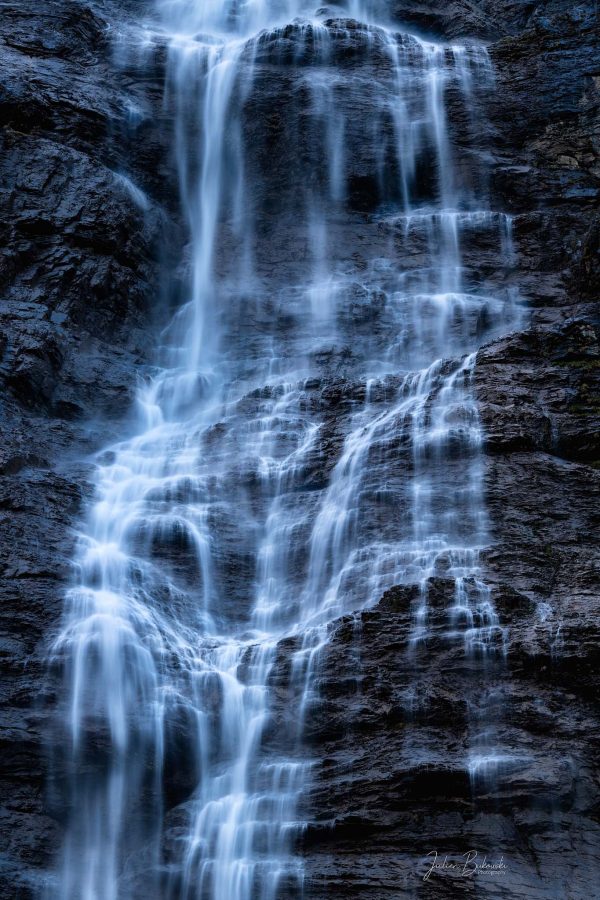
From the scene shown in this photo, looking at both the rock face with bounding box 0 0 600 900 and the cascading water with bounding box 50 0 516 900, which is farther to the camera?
the cascading water with bounding box 50 0 516 900

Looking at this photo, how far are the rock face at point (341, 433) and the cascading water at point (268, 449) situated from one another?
0.33 m

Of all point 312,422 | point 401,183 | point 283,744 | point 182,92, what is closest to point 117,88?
point 182,92

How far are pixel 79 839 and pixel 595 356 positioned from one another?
9948mm

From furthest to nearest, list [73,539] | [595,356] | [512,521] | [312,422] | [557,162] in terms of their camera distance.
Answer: [557,162], [312,422], [595,356], [73,539], [512,521]

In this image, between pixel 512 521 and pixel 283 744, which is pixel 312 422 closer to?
pixel 512 521

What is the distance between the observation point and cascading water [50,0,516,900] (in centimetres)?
1169

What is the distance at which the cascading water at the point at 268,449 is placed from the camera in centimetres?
1169

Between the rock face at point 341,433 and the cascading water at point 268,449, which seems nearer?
the rock face at point 341,433

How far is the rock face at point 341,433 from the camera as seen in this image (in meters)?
10.6

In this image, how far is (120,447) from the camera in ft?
56.5

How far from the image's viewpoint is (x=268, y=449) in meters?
16.3

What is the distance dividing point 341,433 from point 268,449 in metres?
1.23

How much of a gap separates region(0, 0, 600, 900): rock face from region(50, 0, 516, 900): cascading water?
33cm

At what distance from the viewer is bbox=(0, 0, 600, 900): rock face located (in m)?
10.6
